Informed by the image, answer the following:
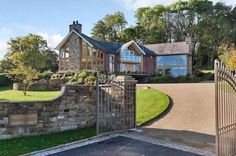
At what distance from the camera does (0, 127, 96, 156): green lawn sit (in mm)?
9422

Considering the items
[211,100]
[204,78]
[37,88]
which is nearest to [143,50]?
[204,78]

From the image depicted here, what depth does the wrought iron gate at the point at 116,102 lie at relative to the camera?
40.7ft

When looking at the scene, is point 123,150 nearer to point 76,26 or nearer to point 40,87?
point 40,87

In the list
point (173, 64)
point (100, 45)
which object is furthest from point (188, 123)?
point (173, 64)

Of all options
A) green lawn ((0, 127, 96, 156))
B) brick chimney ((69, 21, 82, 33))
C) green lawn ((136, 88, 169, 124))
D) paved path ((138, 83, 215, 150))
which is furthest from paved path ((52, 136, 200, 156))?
brick chimney ((69, 21, 82, 33))

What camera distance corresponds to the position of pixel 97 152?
9.41m

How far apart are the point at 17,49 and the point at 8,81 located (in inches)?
763

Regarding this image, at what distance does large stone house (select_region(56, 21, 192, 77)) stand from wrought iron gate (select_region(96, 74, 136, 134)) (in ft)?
98.2

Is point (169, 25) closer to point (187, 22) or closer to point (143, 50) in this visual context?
point (187, 22)

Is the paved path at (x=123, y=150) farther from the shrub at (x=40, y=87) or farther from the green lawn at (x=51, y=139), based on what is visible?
the shrub at (x=40, y=87)

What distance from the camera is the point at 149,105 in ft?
54.5

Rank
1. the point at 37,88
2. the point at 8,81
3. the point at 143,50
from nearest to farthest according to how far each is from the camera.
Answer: the point at 37,88, the point at 8,81, the point at 143,50

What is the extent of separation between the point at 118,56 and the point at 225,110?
127 feet

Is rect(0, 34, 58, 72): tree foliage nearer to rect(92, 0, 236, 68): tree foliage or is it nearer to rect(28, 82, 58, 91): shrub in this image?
rect(92, 0, 236, 68): tree foliage
